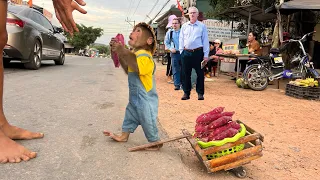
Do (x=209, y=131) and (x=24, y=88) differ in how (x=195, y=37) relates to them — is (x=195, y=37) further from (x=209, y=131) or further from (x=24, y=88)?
(x=24, y=88)

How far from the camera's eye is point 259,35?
612 inches

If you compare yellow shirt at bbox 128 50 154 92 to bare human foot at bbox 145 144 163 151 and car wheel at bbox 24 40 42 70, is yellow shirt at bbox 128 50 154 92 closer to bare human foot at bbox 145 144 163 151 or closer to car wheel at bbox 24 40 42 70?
bare human foot at bbox 145 144 163 151

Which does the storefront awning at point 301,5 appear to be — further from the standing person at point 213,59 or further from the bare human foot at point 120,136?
the bare human foot at point 120,136

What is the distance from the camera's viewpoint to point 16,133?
3014 millimetres

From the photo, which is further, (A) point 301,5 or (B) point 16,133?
(A) point 301,5

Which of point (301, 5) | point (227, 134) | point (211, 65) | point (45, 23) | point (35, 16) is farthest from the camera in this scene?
point (211, 65)

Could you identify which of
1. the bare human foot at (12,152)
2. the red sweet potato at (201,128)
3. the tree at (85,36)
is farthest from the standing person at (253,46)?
the tree at (85,36)

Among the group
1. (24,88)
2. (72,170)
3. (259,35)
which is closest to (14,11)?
(24,88)

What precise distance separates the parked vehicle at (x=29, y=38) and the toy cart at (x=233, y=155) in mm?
6331

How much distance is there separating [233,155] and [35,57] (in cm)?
774

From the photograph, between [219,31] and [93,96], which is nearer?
[93,96]

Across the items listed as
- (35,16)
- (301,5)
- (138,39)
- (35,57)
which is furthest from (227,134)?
(35,16)

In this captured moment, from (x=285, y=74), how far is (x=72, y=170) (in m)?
7.77

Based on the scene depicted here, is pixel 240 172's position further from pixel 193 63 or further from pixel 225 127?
pixel 193 63
